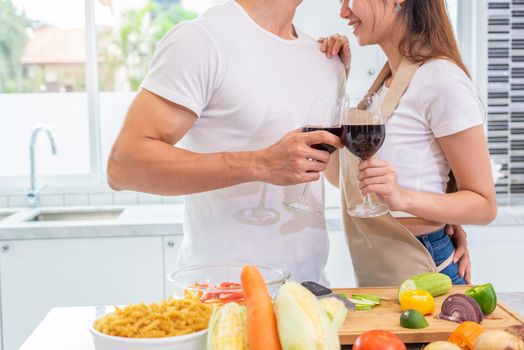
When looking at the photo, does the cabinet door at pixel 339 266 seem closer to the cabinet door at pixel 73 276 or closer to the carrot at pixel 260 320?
the cabinet door at pixel 73 276

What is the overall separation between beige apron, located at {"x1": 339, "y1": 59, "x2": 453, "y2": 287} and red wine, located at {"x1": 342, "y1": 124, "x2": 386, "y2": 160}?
0.26 metres

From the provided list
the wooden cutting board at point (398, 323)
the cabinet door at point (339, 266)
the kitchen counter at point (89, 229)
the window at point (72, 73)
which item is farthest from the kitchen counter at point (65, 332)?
the window at point (72, 73)

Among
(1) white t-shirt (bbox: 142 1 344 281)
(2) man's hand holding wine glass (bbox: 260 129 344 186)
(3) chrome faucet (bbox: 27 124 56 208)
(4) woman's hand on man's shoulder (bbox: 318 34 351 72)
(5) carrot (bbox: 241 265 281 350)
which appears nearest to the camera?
(5) carrot (bbox: 241 265 281 350)

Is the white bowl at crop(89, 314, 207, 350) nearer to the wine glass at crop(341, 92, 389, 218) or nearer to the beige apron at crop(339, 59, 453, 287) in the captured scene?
the wine glass at crop(341, 92, 389, 218)

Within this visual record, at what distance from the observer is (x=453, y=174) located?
175 cm

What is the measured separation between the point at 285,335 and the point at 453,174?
34.0 inches

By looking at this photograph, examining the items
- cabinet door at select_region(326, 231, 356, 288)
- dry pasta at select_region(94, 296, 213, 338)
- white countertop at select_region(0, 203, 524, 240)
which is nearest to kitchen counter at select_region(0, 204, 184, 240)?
white countertop at select_region(0, 203, 524, 240)

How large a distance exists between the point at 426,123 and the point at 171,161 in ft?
1.97

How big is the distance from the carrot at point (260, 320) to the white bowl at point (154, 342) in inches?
3.9

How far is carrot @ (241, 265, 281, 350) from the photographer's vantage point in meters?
1.04

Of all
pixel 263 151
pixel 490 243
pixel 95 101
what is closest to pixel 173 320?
pixel 263 151

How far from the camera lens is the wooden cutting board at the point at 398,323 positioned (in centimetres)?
133

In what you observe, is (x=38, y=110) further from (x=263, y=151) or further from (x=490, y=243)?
(x=263, y=151)

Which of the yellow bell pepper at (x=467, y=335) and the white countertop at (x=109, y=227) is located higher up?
the yellow bell pepper at (x=467, y=335)
